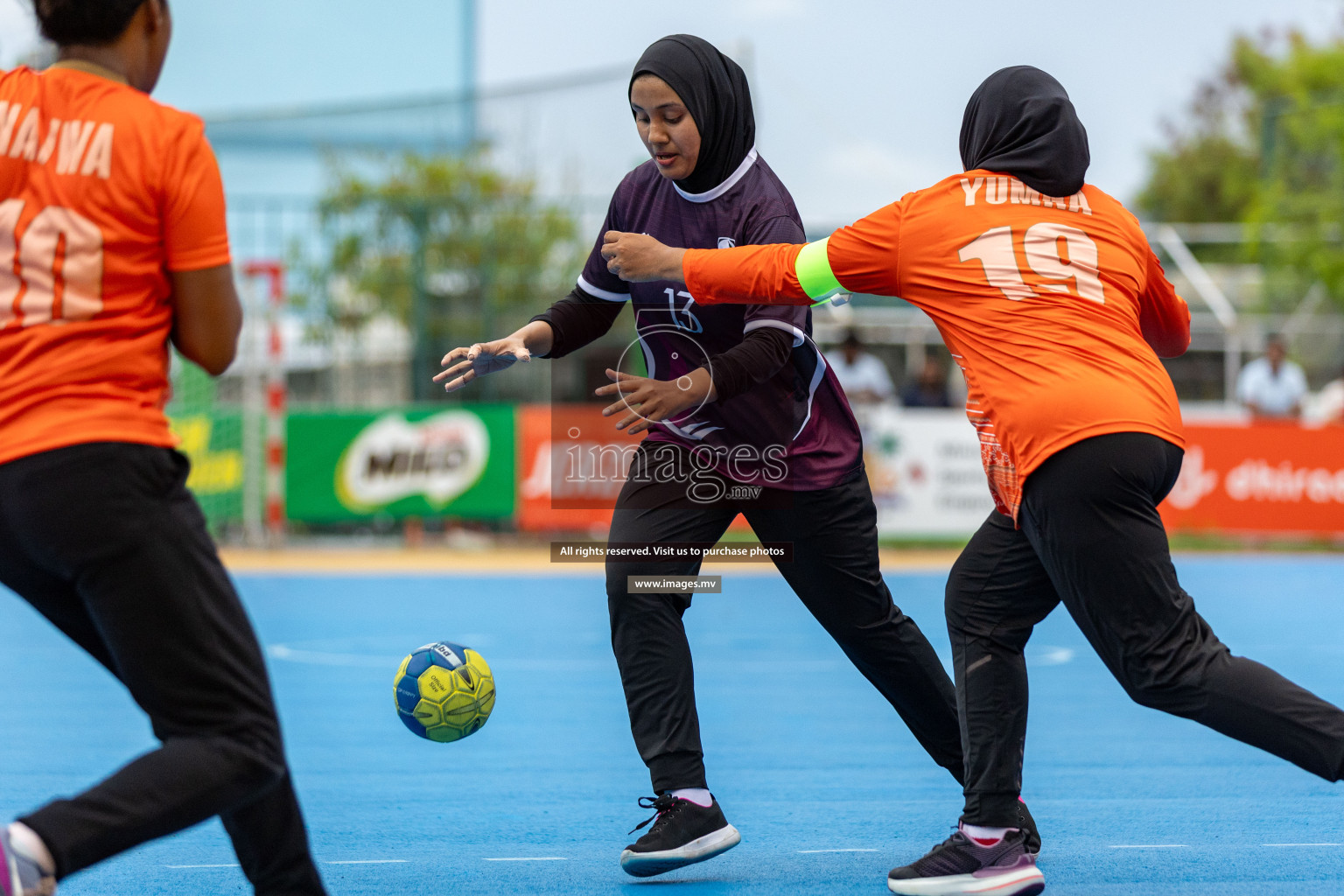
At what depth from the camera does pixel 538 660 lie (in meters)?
7.79

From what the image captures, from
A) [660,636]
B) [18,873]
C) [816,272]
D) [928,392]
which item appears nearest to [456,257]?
[928,392]

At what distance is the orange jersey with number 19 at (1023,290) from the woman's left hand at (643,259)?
29 cm

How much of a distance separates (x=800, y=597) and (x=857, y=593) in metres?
0.16

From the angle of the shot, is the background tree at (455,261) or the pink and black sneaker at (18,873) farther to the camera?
the background tree at (455,261)

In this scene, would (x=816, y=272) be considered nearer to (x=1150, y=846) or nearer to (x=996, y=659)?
(x=996, y=659)

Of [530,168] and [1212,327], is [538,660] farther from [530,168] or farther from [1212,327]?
[1212,327]

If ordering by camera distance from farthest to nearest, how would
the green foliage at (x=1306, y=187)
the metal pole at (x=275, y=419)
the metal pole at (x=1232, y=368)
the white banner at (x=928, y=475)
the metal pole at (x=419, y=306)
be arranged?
1. the green foliage at (x=1306, y=187)
2. the metal pole at (x=1232, y=368)
3. the metal pole at (x=419, y=306)
4. the metal pole at (x=275, y=419)
5. the white banner at (x=928, y=475)

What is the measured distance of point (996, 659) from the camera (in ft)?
11.7

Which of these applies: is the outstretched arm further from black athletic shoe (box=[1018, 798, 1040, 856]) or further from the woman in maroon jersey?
black athletic shoe (box=[1018, 798, 1040, 856])

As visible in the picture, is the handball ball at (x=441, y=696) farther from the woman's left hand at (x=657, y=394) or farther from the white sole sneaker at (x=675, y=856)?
the woman's left hand at (x=657, y=394)

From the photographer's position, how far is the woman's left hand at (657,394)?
356 cm

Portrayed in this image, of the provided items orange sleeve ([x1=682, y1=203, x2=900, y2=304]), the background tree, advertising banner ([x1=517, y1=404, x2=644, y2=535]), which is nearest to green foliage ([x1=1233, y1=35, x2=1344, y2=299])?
the background tree

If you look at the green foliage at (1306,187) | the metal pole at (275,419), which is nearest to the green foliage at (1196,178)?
the green foliage at (1306,187)

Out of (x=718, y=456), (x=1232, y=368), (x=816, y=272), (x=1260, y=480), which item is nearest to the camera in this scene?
(x=816, y=272)
